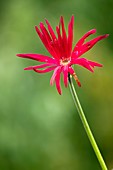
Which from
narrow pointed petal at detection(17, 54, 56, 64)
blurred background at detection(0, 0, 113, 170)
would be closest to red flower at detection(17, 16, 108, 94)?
narrow pointed petal at detection(17, 54, 56, 64)

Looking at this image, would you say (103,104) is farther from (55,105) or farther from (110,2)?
(110,2)

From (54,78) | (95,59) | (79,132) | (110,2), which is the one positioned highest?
(110,2)

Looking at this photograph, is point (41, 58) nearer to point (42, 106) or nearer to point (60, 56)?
point (60, 56)

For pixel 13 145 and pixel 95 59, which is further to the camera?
pixel 95 59

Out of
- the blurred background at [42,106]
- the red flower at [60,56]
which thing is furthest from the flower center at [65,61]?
the blurred background at [42,106]

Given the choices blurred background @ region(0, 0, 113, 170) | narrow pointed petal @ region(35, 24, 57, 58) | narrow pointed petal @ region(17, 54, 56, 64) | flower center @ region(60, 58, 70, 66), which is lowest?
flower center @ region(60, 58, 70, 66)

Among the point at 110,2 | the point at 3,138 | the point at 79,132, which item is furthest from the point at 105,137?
the point at 110,2

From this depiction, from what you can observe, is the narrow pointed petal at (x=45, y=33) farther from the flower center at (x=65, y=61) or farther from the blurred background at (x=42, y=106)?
the blurred background at (x=42, y=106)

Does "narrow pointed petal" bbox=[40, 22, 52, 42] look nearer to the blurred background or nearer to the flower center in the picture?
the flower center

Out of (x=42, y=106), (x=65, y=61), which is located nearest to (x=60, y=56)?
(x=65, y=61)
